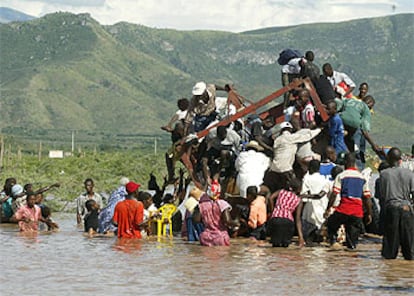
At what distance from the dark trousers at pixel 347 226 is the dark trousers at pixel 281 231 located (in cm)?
55

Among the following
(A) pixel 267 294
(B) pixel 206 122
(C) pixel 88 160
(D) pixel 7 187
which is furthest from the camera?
(C) pixel 88 160

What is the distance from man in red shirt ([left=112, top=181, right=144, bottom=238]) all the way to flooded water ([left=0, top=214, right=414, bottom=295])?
28 centimetres

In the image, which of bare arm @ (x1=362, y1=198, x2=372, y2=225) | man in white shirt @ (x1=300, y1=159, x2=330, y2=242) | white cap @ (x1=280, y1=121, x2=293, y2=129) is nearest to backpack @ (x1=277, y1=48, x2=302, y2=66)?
white cap @ (x1=280, y1=121, x2=293, y2=129)

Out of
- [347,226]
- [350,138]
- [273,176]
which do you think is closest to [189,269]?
[347,226]

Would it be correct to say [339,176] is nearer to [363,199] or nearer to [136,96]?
[363,199]

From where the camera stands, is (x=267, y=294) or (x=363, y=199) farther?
(x=363, y=199)

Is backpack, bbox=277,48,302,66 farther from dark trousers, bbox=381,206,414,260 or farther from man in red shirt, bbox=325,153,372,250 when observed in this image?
dark trousers, bbox=381,206,414,260

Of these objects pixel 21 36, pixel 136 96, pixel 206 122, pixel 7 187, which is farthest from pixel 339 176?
pixel 21 36

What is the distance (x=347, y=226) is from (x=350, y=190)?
26.5 inches

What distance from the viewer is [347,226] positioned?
16125 millimetres

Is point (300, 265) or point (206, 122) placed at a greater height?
point (206, 122)

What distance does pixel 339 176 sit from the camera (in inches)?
623

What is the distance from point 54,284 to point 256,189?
17.4ft

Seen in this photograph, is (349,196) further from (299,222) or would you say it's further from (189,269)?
(189,269)
